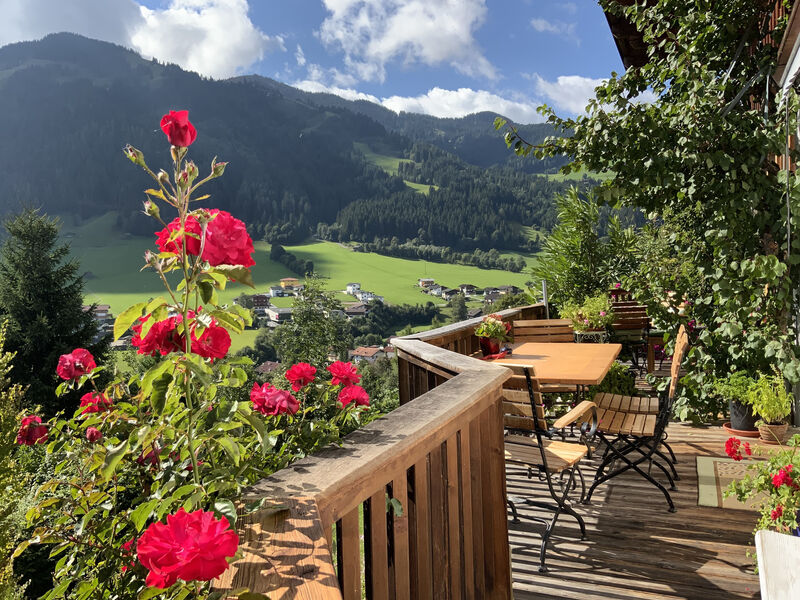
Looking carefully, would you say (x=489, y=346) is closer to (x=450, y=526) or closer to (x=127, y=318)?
(x=450, y=526)

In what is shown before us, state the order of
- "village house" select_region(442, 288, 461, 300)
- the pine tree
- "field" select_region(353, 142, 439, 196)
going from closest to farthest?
1. the pine tree
2. "village house" select_region(442, 288, 461, 300)
3. "field" select_region(353, 142, 439, 196)

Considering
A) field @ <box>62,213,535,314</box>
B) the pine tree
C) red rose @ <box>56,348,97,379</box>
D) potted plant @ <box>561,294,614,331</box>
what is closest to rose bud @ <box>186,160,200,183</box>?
red rose @ <box>56,348,97,379</box>

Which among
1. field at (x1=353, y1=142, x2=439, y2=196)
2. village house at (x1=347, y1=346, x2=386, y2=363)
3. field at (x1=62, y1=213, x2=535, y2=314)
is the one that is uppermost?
field at (x1=353, y1=142, x2=439, y2=196)

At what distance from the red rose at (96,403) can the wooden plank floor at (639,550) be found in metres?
2.02

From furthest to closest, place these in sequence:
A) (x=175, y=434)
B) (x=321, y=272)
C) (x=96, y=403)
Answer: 1. (x=321, y=272)
2. (x=96, y=403)
3. (x=175, y=434)

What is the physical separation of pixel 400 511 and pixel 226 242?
823mm

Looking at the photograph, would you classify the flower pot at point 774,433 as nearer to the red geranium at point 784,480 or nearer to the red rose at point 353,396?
the red geranium at point 784,480

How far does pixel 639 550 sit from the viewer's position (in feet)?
9.51

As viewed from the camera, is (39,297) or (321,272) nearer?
(39,297)

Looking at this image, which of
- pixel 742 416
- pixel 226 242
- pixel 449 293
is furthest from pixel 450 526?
pixel 449 293

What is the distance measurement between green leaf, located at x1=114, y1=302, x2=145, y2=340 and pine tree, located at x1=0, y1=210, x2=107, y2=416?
91.9ft

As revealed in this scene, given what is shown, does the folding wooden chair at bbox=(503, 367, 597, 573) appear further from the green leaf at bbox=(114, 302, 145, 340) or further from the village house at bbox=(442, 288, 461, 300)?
the village house at bbox=(442, 288, 461, 300)

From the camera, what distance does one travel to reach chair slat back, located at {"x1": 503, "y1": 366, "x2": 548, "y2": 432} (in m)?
3.07

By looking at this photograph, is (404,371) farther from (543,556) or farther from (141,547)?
(141,547)
